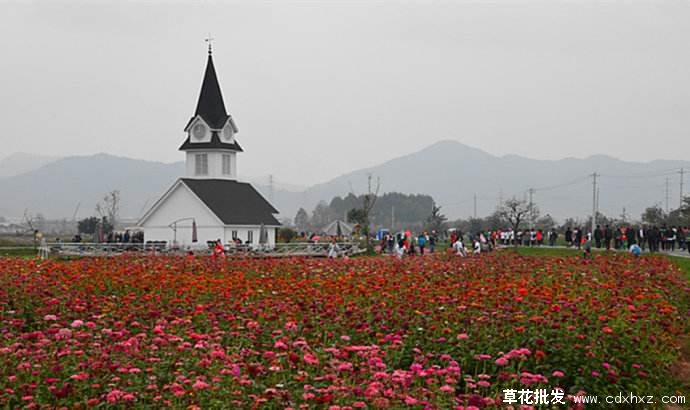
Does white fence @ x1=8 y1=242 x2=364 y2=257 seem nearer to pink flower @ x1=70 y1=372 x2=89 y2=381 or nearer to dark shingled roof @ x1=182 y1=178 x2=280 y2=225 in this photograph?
dark shingled roof @ x1=182 y1=178 x2=280 y2=225

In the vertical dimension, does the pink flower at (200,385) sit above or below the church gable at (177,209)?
below

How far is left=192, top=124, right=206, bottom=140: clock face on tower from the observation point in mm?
57484

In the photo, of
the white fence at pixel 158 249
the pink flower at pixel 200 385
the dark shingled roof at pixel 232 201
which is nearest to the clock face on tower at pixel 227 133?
the dark shingled roof at pixel 232 201

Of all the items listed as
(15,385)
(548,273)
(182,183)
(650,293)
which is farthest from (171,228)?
(15,385)

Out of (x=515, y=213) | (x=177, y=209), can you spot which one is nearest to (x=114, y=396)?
(x=177, y=209)

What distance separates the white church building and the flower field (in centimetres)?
3470

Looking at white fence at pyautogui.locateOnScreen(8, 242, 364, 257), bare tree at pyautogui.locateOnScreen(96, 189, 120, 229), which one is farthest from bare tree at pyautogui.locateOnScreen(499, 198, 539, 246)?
bare tree at pyautogui.locateOnScreen(96, 189, 120, 229)

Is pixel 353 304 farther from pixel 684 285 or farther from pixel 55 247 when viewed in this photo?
pixel 55 247

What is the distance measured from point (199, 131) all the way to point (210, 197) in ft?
20.3

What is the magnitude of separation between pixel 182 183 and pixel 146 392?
152 ft

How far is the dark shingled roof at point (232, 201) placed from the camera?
174ft

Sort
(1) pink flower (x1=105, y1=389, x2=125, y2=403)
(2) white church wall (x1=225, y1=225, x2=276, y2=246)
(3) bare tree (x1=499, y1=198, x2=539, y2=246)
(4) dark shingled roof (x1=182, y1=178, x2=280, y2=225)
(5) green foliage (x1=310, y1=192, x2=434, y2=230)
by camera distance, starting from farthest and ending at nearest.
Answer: (5) green foliage (x1=310, y1=192, x2=434, y2=230) → (3) bare tree (x1=499, y1=198, x2=539, y2=246) → (4) dark shingled roof (x1=182, y1=178, x2=280, y2=225) → (2) white church wall (x1=225, y1=225, x2=276, y2=246) → (1) pink flower (x1=105, y1=389, x2=125, y2=403)

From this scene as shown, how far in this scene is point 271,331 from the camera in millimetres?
11141

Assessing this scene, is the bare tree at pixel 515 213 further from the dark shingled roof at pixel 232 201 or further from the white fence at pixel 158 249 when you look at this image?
the white fence at pixel 158 249
